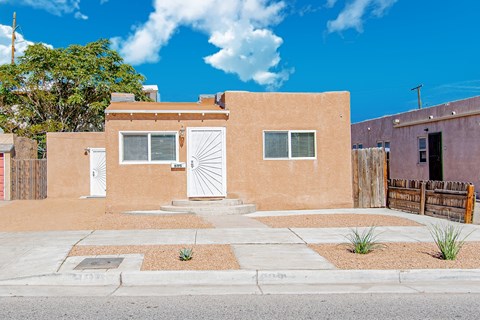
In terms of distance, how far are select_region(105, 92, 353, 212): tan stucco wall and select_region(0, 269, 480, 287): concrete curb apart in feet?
24.8

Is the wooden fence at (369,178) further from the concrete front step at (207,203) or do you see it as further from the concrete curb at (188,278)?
the concrete curb at (188,278)

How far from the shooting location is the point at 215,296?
6.43 m

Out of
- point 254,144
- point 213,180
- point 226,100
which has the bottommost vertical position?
point 213,180

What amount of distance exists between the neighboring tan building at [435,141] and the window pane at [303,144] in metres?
6.46

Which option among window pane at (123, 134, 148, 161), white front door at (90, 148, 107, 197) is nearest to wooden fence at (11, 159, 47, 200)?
white front door at (90, 148, 107, 197)

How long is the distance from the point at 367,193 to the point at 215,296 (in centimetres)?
1051

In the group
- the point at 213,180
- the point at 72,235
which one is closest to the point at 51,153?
the point at 213,180

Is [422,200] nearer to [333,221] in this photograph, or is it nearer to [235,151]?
[333,221]

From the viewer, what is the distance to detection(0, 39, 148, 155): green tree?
85.7 ft

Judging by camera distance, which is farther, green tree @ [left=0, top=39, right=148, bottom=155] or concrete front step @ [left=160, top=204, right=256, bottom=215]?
green tree @ [left=0, top=39, right=148, bottom=155]

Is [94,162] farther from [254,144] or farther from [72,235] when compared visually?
[72,235]

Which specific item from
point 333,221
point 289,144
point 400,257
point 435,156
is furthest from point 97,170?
point 400,257

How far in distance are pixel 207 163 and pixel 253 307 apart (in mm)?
9340

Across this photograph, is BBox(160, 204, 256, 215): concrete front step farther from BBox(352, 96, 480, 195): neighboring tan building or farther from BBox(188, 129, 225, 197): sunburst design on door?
BBox(352, 96, 480, 195): neighboring tan building
